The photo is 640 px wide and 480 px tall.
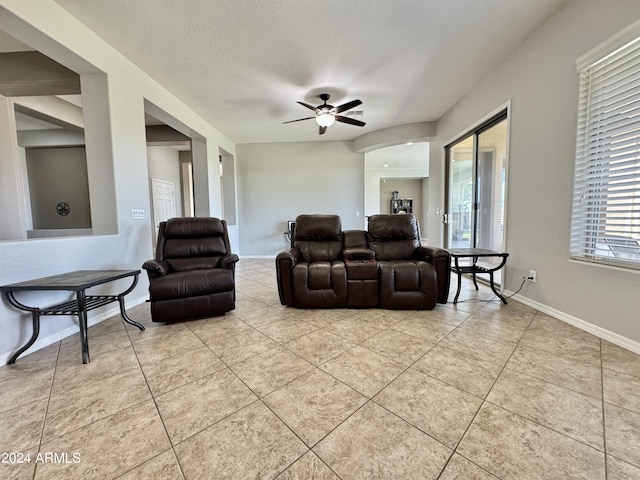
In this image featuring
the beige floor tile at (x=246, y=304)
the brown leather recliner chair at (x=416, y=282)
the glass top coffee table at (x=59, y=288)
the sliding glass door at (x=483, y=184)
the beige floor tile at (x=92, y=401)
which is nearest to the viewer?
the beige floor tile at (x=92, y=401)

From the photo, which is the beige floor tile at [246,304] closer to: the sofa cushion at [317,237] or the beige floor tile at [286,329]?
the beige floor tile at [286,329]

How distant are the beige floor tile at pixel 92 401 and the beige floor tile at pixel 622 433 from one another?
2200 mm

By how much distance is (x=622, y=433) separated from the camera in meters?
1.12

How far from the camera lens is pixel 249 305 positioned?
9.66 ft

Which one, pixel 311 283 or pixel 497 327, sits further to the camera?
pixel 311 283

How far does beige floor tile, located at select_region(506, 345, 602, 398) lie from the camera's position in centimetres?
144

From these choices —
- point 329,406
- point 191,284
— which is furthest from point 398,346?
point 191,284

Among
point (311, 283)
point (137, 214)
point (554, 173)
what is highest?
point (554, 173)

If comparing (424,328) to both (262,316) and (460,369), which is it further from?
(262,316)

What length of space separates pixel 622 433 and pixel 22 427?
2.76 metres

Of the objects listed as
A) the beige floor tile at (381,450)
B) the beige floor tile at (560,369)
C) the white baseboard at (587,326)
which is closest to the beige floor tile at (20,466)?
the beige floor tile at (381,450)

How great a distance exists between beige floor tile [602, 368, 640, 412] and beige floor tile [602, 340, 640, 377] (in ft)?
0.21

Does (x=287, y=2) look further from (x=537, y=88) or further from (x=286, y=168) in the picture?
(x=286, y=168)

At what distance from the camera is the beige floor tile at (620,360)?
157cm
